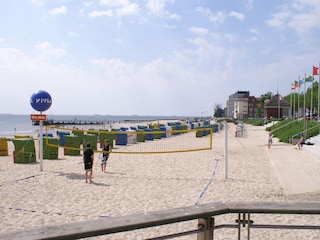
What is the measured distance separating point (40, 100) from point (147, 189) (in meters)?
5.59

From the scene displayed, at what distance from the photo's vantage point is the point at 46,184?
9406 millimetres

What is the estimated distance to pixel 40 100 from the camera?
11.8 meters

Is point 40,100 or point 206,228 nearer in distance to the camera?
point 206,228

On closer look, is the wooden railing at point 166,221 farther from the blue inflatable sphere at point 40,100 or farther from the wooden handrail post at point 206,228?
the blue inflatable sphere at point 40,100

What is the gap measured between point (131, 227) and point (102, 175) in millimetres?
9688

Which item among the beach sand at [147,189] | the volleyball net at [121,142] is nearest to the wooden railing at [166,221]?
the beach sand at [147,189]

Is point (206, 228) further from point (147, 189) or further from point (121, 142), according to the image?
point (121, 142)

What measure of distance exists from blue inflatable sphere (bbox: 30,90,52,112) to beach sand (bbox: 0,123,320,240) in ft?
7.50

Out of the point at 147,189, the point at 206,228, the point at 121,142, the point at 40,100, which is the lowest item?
the point at 147,189

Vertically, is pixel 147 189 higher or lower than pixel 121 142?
lower

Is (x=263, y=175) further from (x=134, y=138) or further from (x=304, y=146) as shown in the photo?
(x=134, y=138)

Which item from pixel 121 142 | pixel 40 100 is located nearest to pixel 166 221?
pixel 40 100

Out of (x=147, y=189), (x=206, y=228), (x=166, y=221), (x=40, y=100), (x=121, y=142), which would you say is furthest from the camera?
(x=121, y=142)

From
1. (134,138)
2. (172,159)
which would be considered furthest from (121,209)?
(134,138)
